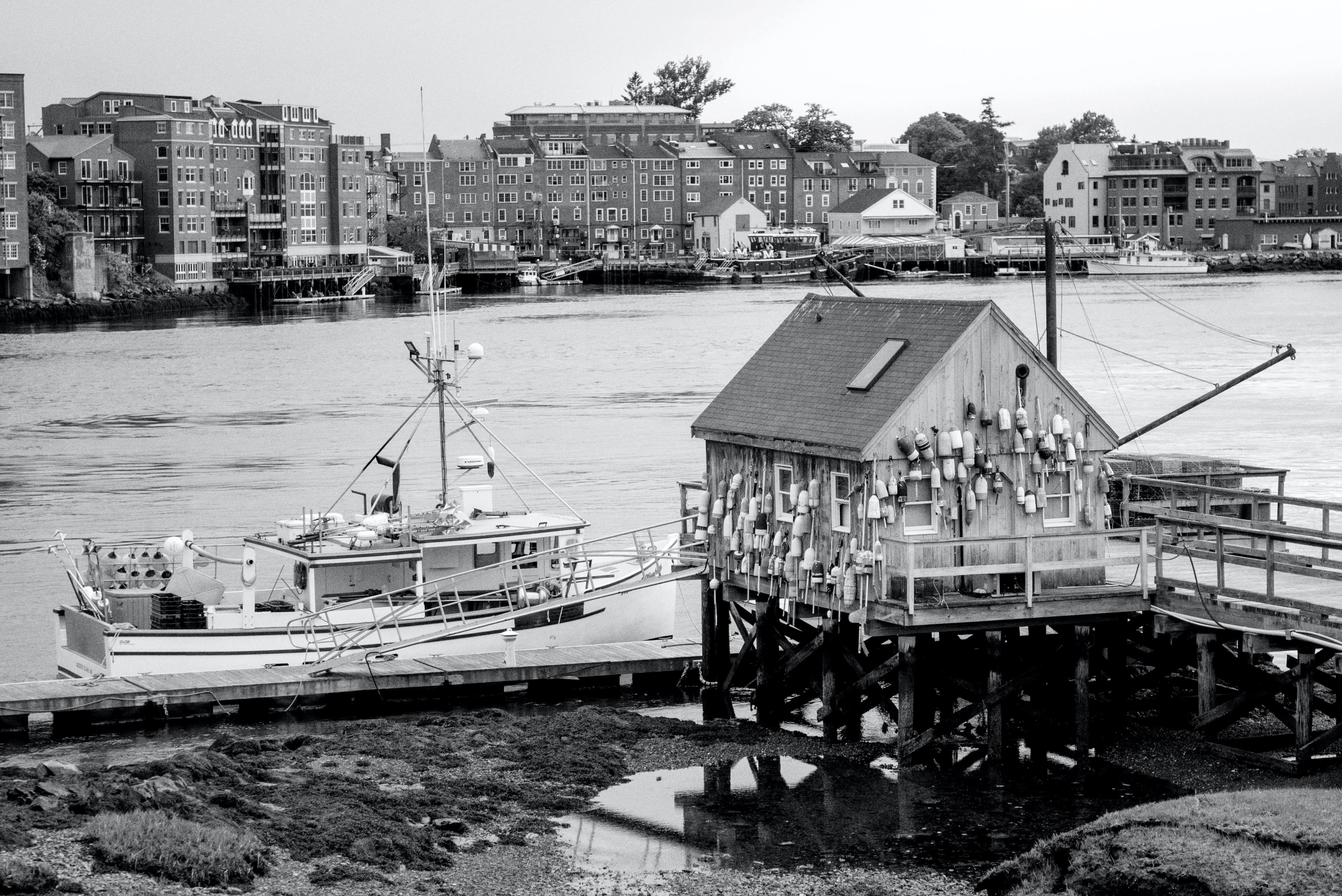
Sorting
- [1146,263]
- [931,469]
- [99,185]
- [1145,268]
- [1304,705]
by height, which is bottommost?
[1304,705]

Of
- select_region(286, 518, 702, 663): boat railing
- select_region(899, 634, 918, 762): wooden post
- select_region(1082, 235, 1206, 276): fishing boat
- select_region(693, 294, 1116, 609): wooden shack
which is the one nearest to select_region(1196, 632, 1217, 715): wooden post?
select_region(693, 294, 1116, 609): wooden shack

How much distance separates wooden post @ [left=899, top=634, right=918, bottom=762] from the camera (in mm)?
22203

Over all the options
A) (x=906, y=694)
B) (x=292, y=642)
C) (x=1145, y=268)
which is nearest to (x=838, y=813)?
(x=906, y=694)

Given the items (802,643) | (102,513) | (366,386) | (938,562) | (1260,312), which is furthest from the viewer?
(1260,312)

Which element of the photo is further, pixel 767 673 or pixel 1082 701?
pixel 767 673

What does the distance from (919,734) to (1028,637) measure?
2.63 m

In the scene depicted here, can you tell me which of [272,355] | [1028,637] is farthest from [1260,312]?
[1028,637]

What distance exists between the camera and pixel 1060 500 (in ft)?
76.2

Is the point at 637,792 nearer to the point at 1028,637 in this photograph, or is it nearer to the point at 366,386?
the point at 1028,637

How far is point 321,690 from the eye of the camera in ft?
83.4

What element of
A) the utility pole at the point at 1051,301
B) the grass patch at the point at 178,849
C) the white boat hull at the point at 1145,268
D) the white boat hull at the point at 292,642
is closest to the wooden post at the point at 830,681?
the white boat hull at the point at 292,642

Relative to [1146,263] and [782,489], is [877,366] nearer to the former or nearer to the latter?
[782,489]

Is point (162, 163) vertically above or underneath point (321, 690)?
above

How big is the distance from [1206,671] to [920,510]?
146 inches
